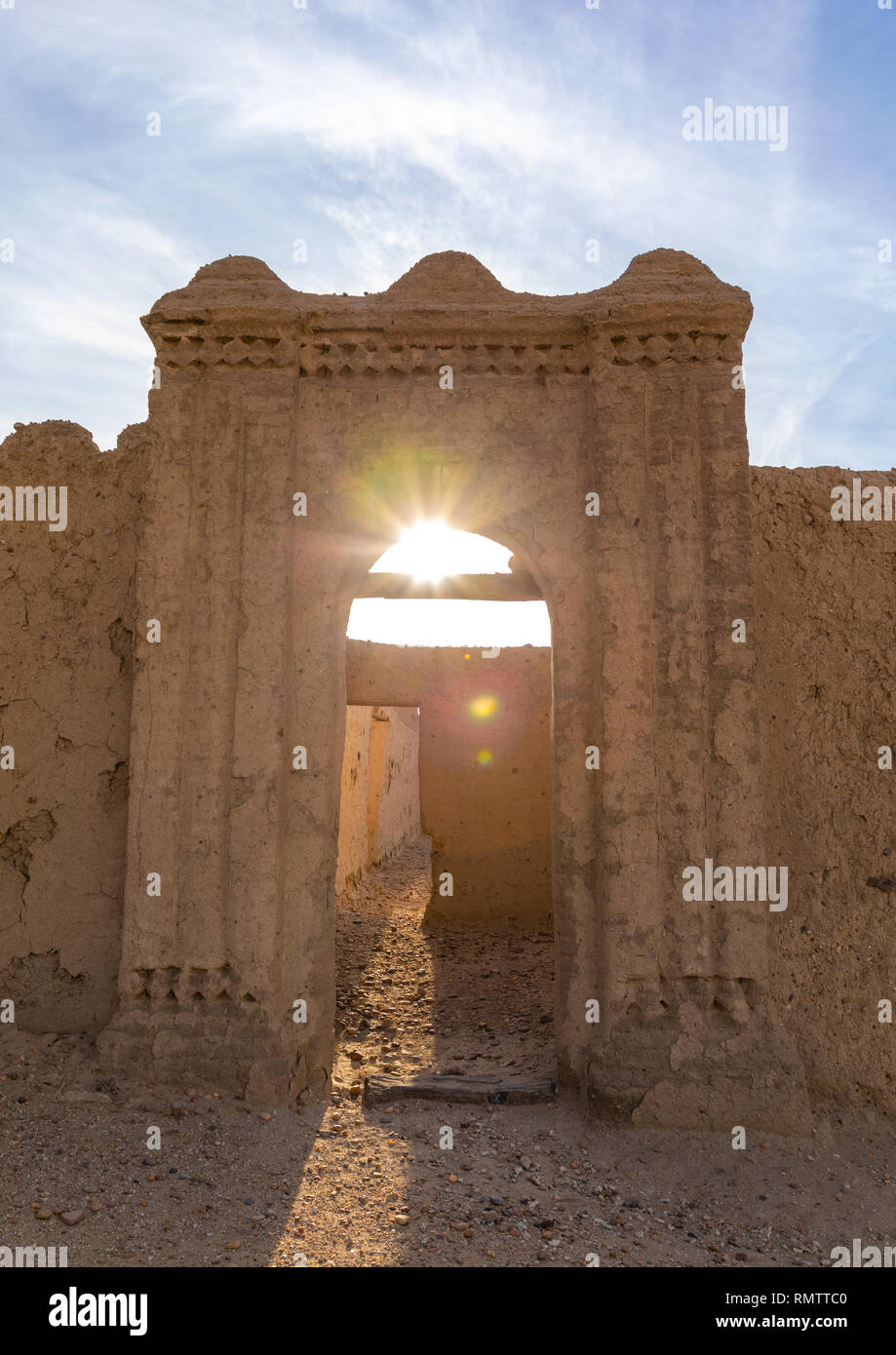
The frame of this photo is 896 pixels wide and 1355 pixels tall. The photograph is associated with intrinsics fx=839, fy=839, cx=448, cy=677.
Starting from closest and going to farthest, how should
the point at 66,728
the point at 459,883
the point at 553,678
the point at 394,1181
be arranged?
the point at 394,1181 → the point at 553,678 → the point at 66,728 → the point at 459,883

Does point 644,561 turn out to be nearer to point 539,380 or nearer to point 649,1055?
point 539,380

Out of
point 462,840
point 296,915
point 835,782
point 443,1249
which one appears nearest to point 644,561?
point 835,782

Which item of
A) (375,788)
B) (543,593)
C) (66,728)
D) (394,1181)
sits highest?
(543,593)

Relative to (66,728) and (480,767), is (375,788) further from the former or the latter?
(66,728)

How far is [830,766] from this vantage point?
15.1ft

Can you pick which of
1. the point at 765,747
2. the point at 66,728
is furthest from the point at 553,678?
the point at 66,728

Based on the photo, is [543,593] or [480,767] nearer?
[543,593]

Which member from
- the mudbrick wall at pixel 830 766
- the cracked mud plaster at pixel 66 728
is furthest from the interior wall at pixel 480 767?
the cracked mud plaster at pixel 66 728

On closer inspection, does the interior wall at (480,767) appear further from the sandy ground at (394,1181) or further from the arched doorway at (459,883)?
the sandy ground at (394,1181)

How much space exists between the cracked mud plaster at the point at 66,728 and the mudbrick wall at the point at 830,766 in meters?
3.61

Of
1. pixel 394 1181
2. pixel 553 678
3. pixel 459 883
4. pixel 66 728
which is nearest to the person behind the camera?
pixel 394 1181

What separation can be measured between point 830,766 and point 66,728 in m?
4.26

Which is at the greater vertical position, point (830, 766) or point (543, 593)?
point (543, 593)

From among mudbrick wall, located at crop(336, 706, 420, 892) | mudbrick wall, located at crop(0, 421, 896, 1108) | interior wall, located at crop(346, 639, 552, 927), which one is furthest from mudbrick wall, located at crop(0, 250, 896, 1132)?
mudbrick wall, located at crop(336, 706, 420, 892)
